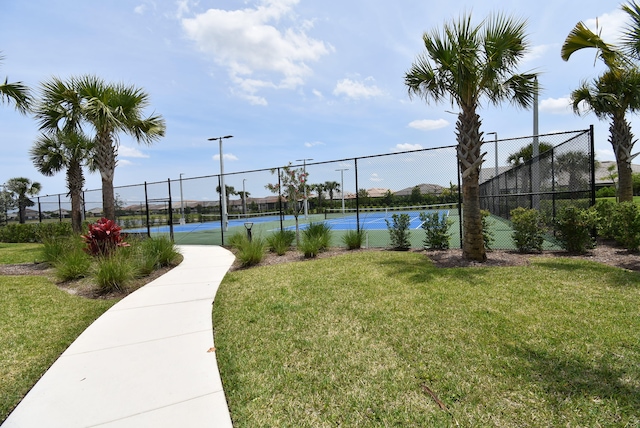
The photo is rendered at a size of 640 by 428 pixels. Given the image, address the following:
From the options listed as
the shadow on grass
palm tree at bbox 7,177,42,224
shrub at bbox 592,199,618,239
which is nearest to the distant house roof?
shrub at bbox 592,199,618,239

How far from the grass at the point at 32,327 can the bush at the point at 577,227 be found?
9.40m

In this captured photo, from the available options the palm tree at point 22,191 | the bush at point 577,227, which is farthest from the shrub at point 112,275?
the palm tree at point 22,191

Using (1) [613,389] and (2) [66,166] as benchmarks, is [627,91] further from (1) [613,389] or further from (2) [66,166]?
(2) [66,166]

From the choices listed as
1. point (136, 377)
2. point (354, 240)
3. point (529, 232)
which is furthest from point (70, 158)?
point (529, 232)

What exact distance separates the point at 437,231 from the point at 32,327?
27.2 ft

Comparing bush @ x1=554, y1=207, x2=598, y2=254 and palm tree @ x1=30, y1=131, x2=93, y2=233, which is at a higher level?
palm tree @ x1=30, y1=131, x2=93, y2=233

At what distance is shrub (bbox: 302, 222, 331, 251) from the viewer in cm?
910

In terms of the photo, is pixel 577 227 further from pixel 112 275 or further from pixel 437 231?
pixel 112 275

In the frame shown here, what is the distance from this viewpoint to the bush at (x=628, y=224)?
7.01m

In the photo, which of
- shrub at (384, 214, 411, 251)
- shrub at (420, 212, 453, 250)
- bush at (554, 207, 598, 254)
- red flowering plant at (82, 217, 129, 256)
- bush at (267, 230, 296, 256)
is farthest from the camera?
bush at (267, 230, 296, 256)

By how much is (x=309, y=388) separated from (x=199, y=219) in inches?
968

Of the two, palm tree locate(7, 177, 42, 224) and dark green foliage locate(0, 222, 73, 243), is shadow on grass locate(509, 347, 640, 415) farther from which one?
palm tree locate(7, 177, 42, 224)

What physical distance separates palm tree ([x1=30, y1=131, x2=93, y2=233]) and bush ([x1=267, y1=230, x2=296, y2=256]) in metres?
9.63

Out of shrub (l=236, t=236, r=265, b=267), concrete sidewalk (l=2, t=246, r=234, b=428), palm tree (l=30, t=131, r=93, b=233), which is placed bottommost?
concrete sidewalk (l=2, t=246, r=234, b=428)
